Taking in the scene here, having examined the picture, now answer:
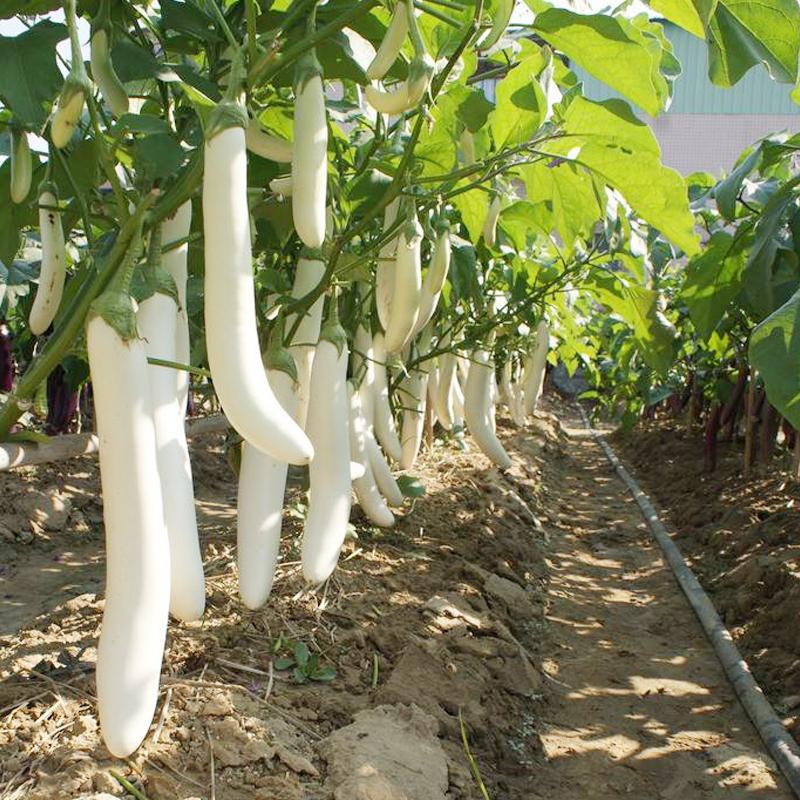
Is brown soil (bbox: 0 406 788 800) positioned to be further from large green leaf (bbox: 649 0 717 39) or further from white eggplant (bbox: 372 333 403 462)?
large green leaf (bbox: 649 0 717 39)

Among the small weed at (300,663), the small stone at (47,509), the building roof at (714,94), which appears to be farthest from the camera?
the building roof at (714,94)

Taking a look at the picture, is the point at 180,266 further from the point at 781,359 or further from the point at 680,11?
the point at 781,359

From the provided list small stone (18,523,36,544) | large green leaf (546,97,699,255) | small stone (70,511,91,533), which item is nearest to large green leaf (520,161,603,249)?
large green leaf (546,97,699,255)

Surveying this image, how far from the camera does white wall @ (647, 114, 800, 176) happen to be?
19234mm

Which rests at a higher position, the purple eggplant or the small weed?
the small weed

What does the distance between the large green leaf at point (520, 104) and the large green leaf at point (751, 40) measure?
11.6 inches

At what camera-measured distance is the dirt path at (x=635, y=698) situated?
230 centimetres

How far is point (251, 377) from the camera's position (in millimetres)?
806

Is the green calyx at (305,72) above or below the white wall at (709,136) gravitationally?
below

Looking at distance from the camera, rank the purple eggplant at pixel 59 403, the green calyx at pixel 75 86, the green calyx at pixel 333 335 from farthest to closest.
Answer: the purple eggplant at pixel 59 403
the green calyx at pixel 333 335
the green calyx at pixel 75 86

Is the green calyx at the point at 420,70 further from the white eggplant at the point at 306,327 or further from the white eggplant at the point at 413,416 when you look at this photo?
the white eggplant at the point at 413,416

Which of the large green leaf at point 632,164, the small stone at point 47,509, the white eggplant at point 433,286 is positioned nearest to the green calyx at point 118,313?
the white eggplant at point 433,286

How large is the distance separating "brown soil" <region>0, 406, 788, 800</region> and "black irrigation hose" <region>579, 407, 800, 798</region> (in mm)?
49

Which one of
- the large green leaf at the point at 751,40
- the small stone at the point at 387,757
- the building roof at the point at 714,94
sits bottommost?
the small stone at the point at 387,757
